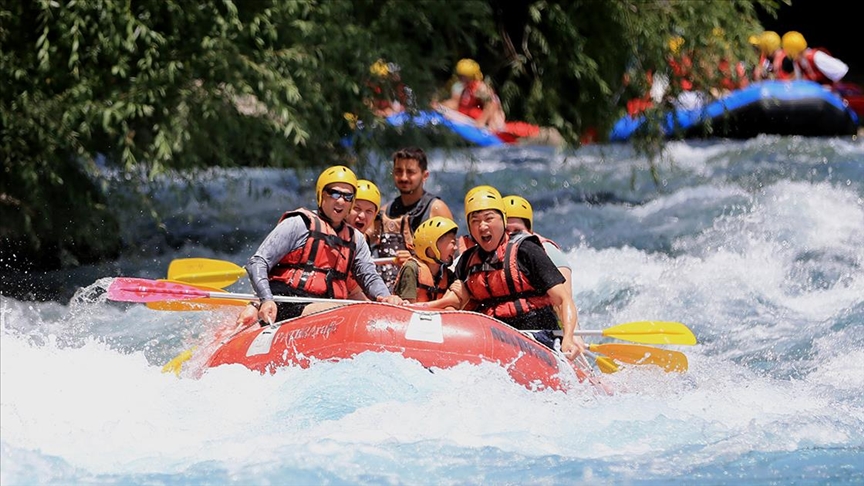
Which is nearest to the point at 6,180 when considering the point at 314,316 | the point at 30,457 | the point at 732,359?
the point at 314,316

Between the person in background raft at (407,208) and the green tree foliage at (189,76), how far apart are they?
123cm

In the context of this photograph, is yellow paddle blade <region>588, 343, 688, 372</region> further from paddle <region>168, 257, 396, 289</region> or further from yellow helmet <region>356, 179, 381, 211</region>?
yellow helmet <region>356, 179, 381, 211</region>

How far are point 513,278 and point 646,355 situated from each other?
1010 mm

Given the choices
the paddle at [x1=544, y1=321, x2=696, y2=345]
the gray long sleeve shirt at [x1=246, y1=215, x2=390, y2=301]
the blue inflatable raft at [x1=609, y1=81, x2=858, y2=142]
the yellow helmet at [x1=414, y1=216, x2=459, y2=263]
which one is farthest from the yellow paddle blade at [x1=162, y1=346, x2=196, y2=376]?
the blue inflatable raft at [x1=609, y1=81, x2=858, y2=142]

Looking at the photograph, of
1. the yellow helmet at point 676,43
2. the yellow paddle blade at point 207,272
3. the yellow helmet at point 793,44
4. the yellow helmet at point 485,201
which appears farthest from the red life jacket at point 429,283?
the yellow helmet at point 793,44

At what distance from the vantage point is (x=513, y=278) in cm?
596

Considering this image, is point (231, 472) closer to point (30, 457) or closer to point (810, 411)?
point (30, 457)

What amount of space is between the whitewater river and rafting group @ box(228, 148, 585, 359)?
52cm

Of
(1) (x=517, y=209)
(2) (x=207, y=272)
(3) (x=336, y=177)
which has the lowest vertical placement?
(2) (x=207, y=272)

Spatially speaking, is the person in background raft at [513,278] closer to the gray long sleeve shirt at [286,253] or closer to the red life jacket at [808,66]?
the gray long sleeve shirt at [286,253]

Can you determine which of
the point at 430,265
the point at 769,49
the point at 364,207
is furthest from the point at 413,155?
the point at 769,49

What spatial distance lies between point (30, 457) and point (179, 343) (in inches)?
112

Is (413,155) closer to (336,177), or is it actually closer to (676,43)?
(336,177)

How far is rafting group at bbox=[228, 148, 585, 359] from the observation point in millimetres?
5934
